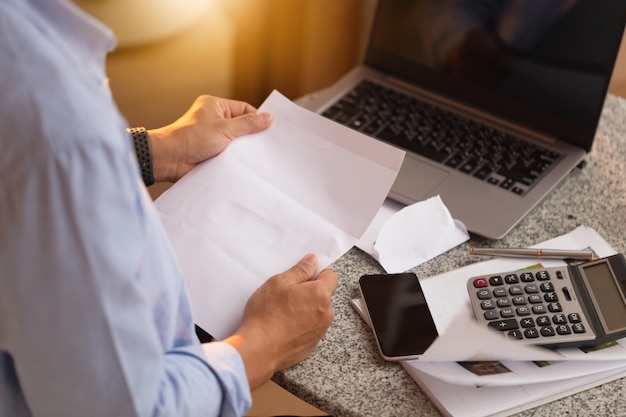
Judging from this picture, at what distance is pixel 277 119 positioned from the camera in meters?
0.90

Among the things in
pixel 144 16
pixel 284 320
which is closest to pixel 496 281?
pixel 284 320

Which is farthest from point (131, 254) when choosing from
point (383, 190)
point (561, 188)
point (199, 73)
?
point (199, 73)

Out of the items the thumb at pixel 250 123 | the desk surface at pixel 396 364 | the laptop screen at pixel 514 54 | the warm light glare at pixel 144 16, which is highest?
the laptop screen at pixel 514 54

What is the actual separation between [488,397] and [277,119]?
1.34ft

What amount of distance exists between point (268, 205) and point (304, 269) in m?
0.10

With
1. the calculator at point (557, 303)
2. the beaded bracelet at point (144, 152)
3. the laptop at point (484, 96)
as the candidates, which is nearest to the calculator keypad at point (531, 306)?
the calculator at point (557, 303)

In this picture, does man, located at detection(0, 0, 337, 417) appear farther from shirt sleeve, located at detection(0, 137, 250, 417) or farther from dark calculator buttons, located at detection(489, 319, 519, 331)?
dark calculator buttons, located at detection(489, 319, 519, 331)

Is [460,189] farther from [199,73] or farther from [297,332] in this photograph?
[199,73]

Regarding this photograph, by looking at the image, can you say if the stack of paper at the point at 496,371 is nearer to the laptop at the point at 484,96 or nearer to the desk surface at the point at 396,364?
the desk surface at the point at 396,364

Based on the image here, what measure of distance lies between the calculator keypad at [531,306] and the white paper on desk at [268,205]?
5.8 inches

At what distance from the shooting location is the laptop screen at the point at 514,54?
0.94 m

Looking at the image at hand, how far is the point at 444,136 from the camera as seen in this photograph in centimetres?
101

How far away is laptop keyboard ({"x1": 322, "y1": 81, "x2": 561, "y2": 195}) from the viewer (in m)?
0.96

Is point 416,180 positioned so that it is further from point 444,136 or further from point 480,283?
point 480,283
